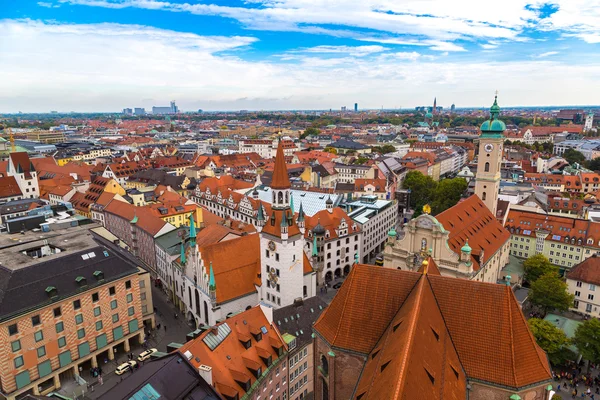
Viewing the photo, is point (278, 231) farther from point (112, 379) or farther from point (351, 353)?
point (112, 379)

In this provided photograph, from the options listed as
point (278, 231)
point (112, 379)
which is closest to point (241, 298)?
point (278, 231)

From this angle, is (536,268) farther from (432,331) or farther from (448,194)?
(432,331)

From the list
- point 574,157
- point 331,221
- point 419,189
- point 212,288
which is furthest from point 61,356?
point 574,157

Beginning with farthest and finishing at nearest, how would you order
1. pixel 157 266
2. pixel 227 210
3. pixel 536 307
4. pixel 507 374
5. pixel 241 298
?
pixel 227 210, pixel 157 266, pixel 536 307, pixel 241 298, pixel 507 374

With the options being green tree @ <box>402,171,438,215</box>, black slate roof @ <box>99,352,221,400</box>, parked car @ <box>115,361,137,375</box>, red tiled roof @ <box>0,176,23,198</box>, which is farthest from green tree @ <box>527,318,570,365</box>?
red tiled roof @ <box>0,176,23,198</box>

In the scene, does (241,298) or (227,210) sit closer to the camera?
(241,298)

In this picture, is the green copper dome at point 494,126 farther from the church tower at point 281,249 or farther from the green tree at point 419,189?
the green tree at point 419,189
